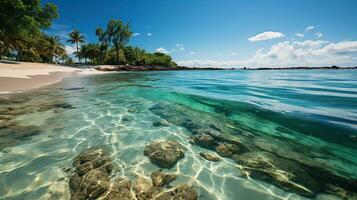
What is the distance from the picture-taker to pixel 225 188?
324 cm

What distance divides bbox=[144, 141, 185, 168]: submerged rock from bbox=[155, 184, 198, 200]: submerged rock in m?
0.74

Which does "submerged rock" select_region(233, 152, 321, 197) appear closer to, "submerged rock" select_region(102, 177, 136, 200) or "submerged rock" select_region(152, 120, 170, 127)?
"submerged rock" select_region(102, 177, 136, 200)

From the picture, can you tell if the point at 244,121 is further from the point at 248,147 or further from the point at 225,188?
the point at 225,188

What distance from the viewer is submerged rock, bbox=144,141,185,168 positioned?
12.5 ft

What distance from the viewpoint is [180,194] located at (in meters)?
2.91

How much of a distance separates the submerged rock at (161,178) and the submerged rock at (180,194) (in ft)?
0.77

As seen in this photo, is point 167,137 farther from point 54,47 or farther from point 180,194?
point 54,47

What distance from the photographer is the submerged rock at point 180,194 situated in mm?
2854

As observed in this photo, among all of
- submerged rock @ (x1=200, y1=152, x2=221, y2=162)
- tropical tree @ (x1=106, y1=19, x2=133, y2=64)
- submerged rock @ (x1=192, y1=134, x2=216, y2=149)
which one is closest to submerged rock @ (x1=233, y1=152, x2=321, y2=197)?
submerged rock @ (x1=200, y1=152, x2=221, y2=162)

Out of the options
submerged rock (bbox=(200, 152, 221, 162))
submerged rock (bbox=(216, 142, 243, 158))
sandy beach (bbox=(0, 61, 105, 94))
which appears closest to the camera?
submerged rock (bbox=(200, 152, 221, 162))

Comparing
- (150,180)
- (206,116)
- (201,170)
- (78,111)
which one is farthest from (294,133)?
(78,111)

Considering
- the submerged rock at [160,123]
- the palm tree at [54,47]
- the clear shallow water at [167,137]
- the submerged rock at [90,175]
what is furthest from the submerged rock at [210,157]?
the palm tree at [54,47]

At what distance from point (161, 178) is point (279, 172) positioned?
2326mm

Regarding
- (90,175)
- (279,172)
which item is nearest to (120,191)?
(90,175)
